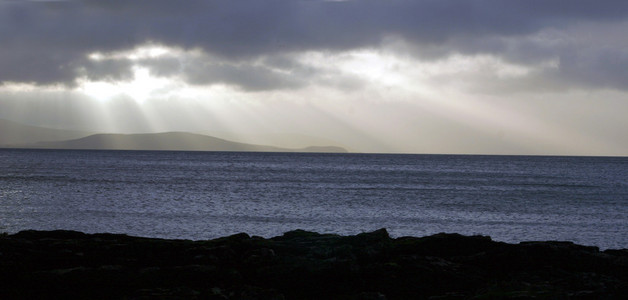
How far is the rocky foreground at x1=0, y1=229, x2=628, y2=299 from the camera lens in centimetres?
1354

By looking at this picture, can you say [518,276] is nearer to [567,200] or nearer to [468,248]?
[468,248]

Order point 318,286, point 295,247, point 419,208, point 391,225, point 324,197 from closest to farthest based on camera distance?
point 318,286 < point 295,247 < point 391,225 < point 419,208 < point 324,197

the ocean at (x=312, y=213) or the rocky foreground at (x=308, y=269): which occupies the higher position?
the rocky foreground at (x=308, y=269)

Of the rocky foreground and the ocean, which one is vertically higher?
the rocky foreground

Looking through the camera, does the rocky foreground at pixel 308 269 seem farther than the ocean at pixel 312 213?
No

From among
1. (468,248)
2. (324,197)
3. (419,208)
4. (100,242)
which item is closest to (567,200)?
(419,208)

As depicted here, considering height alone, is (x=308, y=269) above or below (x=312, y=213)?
above

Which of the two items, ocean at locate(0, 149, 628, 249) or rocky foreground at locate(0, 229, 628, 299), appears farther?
ocean at locate(0, 149, 628, 249)

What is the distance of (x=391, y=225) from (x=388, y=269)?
29153 millimetres

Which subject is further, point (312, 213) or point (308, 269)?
point (312, 213)

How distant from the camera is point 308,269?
1488cm

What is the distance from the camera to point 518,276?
49.4 ft

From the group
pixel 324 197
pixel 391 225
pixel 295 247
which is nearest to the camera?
pixel 295 247

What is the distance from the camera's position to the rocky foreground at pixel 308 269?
13539 millimetres
